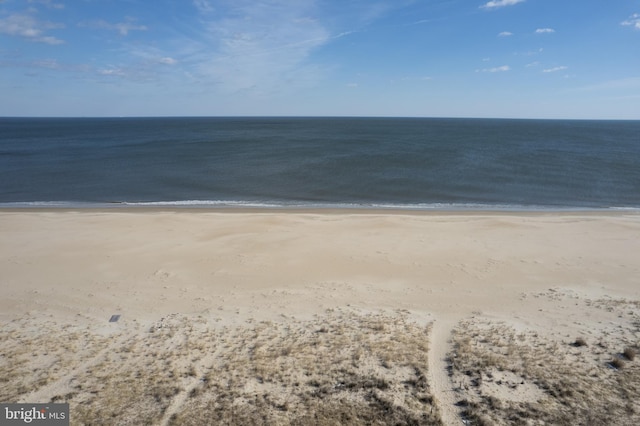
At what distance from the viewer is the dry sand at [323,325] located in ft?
20.4

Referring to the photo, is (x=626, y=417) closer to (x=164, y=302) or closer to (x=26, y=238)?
(x=164, y=302)

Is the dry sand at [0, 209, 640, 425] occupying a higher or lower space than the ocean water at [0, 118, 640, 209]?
lower

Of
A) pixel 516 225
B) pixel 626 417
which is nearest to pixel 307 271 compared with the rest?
pixel 626 417

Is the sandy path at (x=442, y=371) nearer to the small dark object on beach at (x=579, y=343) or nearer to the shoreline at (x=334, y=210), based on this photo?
the small dark object on beach at (x=579, y=343)

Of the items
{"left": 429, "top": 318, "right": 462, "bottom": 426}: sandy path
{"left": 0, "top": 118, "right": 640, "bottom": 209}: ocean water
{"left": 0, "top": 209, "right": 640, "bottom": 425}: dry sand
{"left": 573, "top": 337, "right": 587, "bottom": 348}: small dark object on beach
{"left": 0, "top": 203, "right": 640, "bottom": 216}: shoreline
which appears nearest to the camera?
{"left": 429, "top": 318, "right": 462, "bottom": 426}: sandy path

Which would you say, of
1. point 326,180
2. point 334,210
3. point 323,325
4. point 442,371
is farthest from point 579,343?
point 326,180

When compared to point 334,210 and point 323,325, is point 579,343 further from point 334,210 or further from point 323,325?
point 334,210

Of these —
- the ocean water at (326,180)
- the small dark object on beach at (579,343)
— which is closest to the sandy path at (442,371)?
Answer: the small dark object on beach at (579,343)

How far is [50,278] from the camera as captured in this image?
39.7ft

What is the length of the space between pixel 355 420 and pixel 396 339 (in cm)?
271

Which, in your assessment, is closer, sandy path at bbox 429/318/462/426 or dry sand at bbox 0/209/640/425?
sandy path at bbox 429/318/462/426

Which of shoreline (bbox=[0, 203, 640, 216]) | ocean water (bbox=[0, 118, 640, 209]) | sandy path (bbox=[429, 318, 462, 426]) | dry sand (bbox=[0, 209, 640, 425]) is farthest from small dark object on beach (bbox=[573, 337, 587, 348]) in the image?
ocean water (bbox=[0, 118, 640, 209])

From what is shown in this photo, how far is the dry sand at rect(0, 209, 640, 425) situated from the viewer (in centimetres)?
621

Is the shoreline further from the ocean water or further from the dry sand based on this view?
the dry sand
